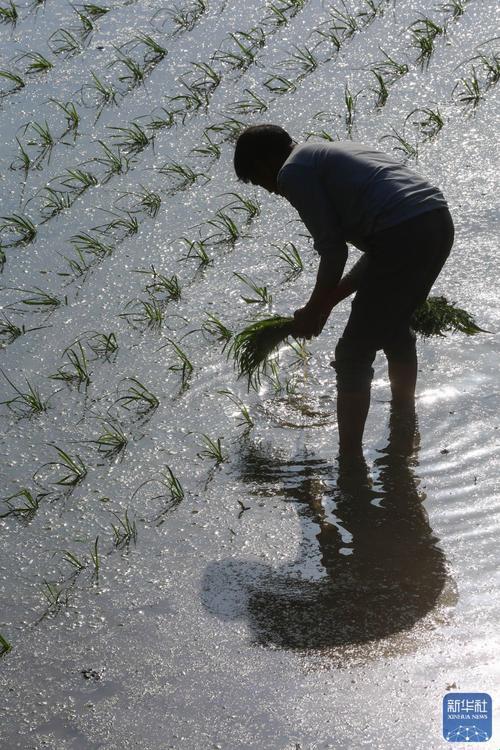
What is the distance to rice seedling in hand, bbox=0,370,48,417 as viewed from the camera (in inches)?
163

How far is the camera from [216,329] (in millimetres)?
4457

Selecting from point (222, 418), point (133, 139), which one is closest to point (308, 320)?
point (222, 418)

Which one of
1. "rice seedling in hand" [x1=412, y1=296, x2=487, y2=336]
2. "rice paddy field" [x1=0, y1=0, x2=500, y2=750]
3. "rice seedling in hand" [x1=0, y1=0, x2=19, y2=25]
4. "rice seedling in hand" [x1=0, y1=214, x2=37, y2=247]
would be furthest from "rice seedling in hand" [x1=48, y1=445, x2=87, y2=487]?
"rice seedling in hand" [x1=0, y1=0, x2=19, y2=25]

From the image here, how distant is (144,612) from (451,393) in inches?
55.0

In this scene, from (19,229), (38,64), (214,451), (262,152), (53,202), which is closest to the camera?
(262,152)

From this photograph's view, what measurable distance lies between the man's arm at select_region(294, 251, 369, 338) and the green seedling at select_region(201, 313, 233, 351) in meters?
0.86

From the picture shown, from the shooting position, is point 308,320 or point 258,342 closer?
point 308,320

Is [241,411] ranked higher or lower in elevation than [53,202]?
higher

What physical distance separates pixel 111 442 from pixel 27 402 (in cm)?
48

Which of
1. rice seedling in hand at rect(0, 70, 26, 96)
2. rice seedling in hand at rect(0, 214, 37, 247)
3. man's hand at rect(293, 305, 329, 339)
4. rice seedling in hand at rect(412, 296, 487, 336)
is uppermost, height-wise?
man's hand at rect(293, 305, 329, 339)

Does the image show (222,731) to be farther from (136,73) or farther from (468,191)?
(136,73)

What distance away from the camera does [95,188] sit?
5.65m

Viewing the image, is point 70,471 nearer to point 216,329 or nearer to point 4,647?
point 4,647
